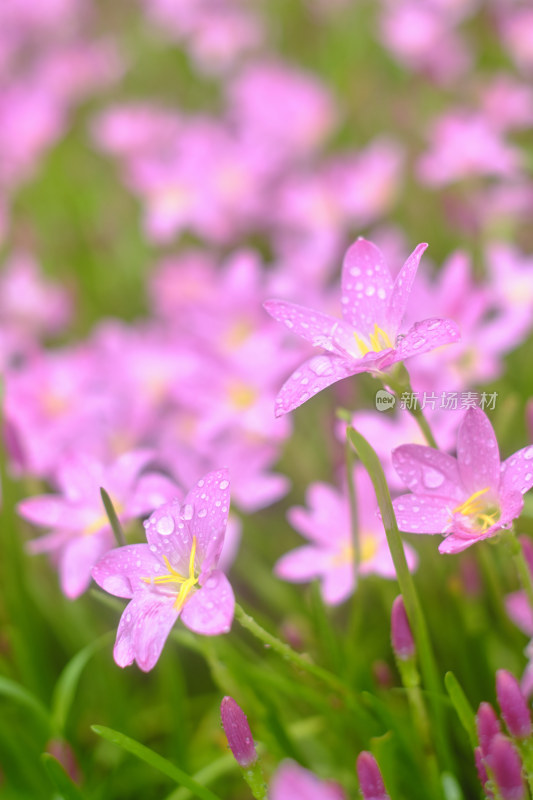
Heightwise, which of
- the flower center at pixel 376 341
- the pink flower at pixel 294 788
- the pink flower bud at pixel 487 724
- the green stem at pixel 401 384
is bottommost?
the pink flower bud at pixel 487 724

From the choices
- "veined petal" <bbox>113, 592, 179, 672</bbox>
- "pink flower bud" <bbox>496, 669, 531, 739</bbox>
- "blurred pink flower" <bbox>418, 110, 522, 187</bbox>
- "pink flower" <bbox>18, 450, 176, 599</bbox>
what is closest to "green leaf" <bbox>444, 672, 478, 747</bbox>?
"pink flower bud" <bbox>496, 669, 531, 739</bbox>

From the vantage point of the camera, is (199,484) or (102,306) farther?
(102,306)

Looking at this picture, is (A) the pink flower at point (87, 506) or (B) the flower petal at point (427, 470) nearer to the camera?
(B) the flower petal at point (427, 470)

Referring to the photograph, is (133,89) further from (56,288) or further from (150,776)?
(150,776)

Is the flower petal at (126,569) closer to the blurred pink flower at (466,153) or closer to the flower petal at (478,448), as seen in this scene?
the flower petal at (478,448)

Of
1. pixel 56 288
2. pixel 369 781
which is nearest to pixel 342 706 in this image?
pixel 369 781

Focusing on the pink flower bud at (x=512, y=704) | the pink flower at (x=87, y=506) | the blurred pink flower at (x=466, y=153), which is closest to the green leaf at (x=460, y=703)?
the pink flower bud at (x=512, y=704)

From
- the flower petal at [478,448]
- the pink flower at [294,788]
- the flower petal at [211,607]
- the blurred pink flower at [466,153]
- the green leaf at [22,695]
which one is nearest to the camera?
the pink flower at [294,788]

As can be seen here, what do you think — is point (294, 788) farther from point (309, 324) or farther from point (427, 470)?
point (309, 324)
